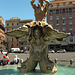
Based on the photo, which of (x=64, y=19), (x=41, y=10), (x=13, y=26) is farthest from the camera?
(x=13, y=26)

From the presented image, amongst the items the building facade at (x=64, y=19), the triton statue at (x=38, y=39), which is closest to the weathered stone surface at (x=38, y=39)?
the triton statue at (x=38, y=39)

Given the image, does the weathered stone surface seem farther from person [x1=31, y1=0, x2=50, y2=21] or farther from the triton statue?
person [x1=31, y1=0, x2=50, y2=21]

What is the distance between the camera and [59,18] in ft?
170

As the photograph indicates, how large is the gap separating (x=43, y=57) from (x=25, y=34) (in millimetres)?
1510

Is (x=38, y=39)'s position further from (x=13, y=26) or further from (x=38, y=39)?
(x=13, y=26)

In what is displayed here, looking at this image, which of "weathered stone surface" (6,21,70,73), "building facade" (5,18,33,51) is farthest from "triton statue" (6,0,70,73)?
"building facade" (5,18,33,51)

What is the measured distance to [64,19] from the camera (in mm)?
51344

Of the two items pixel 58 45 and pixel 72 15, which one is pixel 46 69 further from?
pixel 72 15

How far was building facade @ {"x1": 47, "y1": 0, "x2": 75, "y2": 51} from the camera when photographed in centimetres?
4931

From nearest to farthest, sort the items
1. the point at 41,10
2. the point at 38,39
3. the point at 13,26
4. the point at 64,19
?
the point at 38,39 → the point at 41,10 → the point at 64,19 → the point at 13,26

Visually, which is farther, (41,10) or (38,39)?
(41,10)

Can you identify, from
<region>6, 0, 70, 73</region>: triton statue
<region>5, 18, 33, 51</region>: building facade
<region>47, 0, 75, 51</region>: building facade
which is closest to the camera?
<region>6, 0, 70, 73</region>: triton statue

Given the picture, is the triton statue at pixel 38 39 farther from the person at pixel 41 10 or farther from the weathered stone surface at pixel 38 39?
the person at pixel 41 10

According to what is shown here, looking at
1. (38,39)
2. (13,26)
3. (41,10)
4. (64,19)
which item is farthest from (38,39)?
(13,26)
